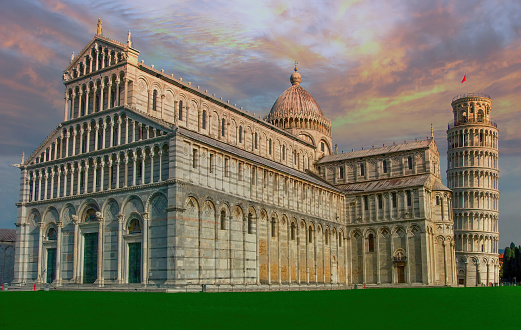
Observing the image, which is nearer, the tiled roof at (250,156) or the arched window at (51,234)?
the tiled roof at (250,156)

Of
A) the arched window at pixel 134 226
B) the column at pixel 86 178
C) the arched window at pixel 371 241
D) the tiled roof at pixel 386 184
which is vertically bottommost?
the arched window at pixel 371 241

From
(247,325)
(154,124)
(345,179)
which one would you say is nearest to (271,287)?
(154,124)

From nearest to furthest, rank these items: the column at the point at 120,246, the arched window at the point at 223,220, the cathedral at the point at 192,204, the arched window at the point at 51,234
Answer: the cathedral at the point at 192,204
the column at the point at 120,246
the arched window at the point at 223,220
the arched window at the point at 51,234

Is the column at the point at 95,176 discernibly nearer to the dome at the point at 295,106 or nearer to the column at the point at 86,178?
the column at the point at 86,178

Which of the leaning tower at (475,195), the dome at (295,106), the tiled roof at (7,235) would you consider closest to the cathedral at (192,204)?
the dome at (295,106)

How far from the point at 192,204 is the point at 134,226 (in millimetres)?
5873

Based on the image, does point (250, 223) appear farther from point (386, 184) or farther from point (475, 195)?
point (475, 195)

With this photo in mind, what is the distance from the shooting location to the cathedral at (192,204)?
152ft

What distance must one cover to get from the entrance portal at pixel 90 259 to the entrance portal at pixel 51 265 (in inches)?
173

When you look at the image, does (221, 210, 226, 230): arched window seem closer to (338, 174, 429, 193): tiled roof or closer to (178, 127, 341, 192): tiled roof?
(178, 127, 341, 192): tiled roof

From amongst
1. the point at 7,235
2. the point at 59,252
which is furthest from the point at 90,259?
the point at 7,235

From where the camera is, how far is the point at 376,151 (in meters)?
78.0

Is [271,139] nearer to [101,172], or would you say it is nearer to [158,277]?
[101,172]

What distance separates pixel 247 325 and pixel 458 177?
96.1 metres
